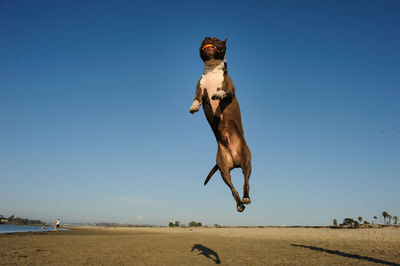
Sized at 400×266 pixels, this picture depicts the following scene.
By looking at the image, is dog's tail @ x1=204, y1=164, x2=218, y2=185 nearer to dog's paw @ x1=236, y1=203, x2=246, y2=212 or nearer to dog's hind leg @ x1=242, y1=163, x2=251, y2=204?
dog's hind leg @ x1=242, y1=163, x2=251, y2=204

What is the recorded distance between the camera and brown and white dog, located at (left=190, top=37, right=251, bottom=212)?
4328 mm

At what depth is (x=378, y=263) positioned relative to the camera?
15.2 m

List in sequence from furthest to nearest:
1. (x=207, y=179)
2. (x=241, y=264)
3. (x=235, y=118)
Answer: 1. (x=241, y=264)
2. (x=207, y=179)
3. (x=235, y=118)

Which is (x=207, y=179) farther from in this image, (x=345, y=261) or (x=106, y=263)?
(x=345, y=261)

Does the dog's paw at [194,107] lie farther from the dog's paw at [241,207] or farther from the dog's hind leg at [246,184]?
the dog's paw at [241,207]

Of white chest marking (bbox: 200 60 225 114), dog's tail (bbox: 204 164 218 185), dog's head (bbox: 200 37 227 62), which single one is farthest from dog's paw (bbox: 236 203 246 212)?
dog's head (bbox: 200 37 227 62)

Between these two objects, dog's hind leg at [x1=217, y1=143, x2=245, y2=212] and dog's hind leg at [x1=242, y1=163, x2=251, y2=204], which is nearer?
dog's hind leg at [x1=242, y1=163, x2=251, y2=204]

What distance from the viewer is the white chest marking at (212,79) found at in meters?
4.46

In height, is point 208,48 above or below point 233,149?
above

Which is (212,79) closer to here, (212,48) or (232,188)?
(212,48)

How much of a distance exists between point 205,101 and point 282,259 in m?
16.2

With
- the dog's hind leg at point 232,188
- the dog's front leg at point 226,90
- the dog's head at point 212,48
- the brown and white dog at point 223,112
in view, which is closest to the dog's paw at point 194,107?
the brown and white dog at point 223,112

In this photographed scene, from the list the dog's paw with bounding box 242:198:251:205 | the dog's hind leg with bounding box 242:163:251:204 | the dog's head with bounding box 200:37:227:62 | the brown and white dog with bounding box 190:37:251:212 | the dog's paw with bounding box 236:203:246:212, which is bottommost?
the dog's paw with bounding box 236:203:246:212

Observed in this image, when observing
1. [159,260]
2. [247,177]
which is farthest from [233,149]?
[159,260]
